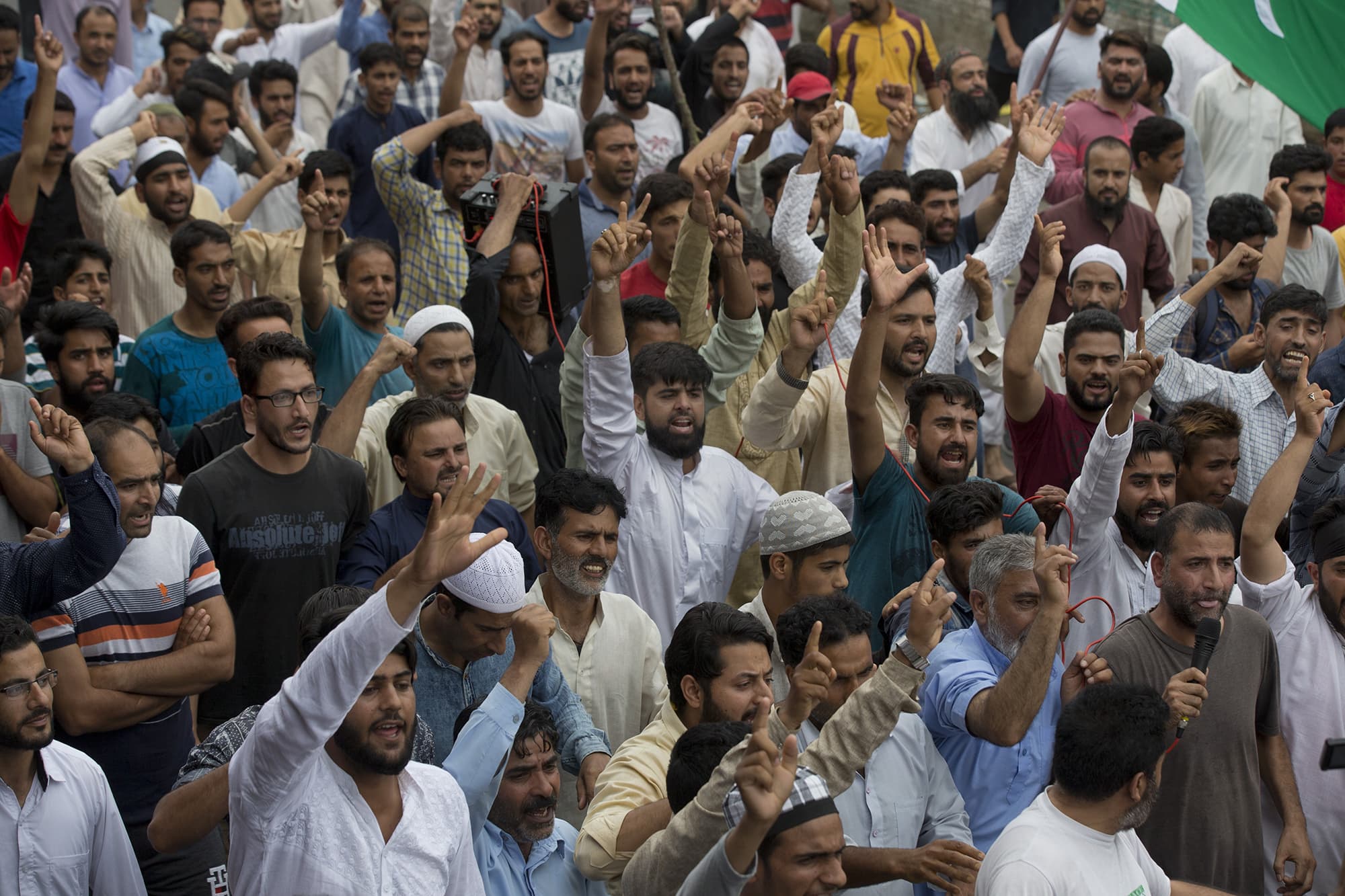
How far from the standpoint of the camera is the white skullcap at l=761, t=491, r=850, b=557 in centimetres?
536

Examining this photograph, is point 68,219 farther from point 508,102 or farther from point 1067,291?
point 1067,291

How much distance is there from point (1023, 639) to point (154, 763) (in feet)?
8.60

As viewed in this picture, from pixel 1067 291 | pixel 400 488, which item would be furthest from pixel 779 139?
pixel 400 488

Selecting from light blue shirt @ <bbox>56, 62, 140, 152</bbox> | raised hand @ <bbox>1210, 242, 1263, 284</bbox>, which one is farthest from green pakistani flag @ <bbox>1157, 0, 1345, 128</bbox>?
light blue shirt @ <bbox>56, 62, 140, 152</bbox>

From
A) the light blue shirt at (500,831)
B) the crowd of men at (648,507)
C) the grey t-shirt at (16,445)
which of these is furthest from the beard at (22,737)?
the grey t-shirt at (16,445)

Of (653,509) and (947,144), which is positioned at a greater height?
(947,144)

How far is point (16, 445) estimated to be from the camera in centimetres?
579

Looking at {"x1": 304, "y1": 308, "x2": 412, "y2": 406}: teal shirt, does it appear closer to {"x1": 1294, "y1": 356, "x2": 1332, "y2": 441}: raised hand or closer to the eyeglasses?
the eyeglasses

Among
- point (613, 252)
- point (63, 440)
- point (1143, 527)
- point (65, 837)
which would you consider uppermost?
point (613, 252)

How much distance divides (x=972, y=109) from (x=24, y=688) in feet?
24.9

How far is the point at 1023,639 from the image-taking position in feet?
15.5

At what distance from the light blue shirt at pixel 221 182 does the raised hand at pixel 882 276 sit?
4357mm

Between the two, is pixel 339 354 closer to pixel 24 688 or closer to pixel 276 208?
pixel 276 208

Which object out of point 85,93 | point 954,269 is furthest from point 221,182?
point 954,269
